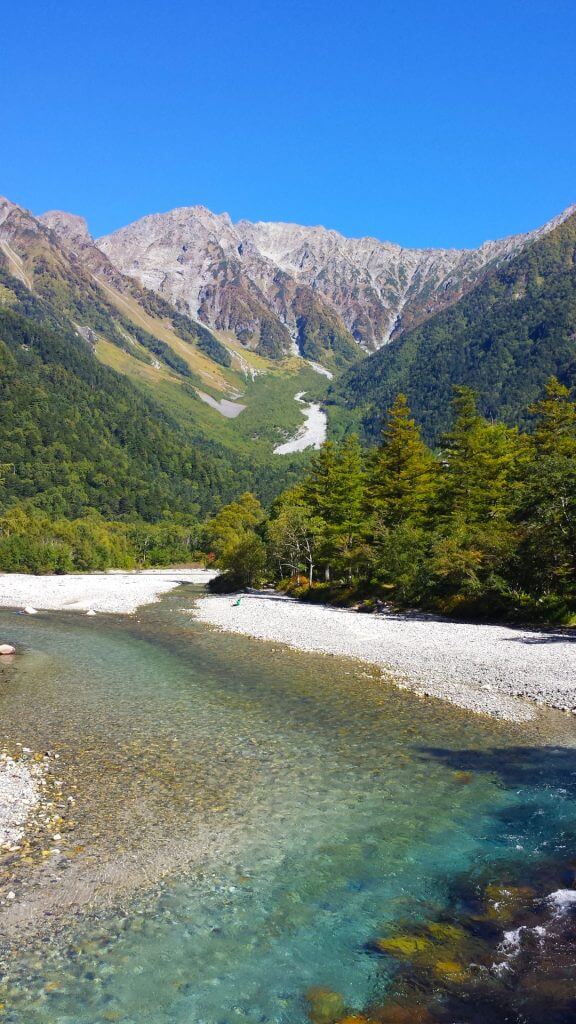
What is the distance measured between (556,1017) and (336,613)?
132 feet

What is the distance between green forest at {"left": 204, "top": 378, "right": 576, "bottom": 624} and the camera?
115 ft

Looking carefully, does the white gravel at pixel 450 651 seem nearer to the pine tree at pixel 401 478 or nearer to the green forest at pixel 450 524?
the green forest at pixel 450 524

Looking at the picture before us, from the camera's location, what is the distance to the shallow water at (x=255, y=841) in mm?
7227

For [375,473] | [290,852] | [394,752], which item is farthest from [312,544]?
[290,852]

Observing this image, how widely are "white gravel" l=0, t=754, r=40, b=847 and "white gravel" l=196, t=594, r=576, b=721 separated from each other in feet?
45.8

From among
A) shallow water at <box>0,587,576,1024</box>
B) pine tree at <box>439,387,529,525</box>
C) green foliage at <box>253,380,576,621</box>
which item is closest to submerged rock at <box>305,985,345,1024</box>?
shallow water at <box>0,587,576,1024</box>

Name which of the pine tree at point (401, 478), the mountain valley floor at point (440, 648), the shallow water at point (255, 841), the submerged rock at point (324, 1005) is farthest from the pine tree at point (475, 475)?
the submerged rock at point (324, 1005)

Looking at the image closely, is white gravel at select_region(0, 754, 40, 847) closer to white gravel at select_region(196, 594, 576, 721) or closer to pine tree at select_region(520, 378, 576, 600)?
white gravel at select_region(196, 594, 576, 721)

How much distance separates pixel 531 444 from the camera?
57.9m

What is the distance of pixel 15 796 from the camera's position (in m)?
12.3

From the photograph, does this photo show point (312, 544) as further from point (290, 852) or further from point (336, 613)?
point (290, 852)

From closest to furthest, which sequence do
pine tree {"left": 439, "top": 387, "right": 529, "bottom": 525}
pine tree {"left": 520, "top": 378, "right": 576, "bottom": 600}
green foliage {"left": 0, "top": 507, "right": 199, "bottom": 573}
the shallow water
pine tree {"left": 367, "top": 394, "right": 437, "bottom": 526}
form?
the shallow water → pine tree {"left": 520, "top": 378, "right": 576, "bottom": 600} → pine tree {"left": 439, "top": 387, "right": 529, "bottom": 525} → pine tree {"left": 367, "top": 394, "right": 437, "bottom": 526} → green foliage {"left": 0, "top": 507, "right": 199, "bottom": 573}

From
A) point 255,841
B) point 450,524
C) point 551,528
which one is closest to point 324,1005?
point 255,841

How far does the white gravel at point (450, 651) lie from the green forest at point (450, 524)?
3587 mm
